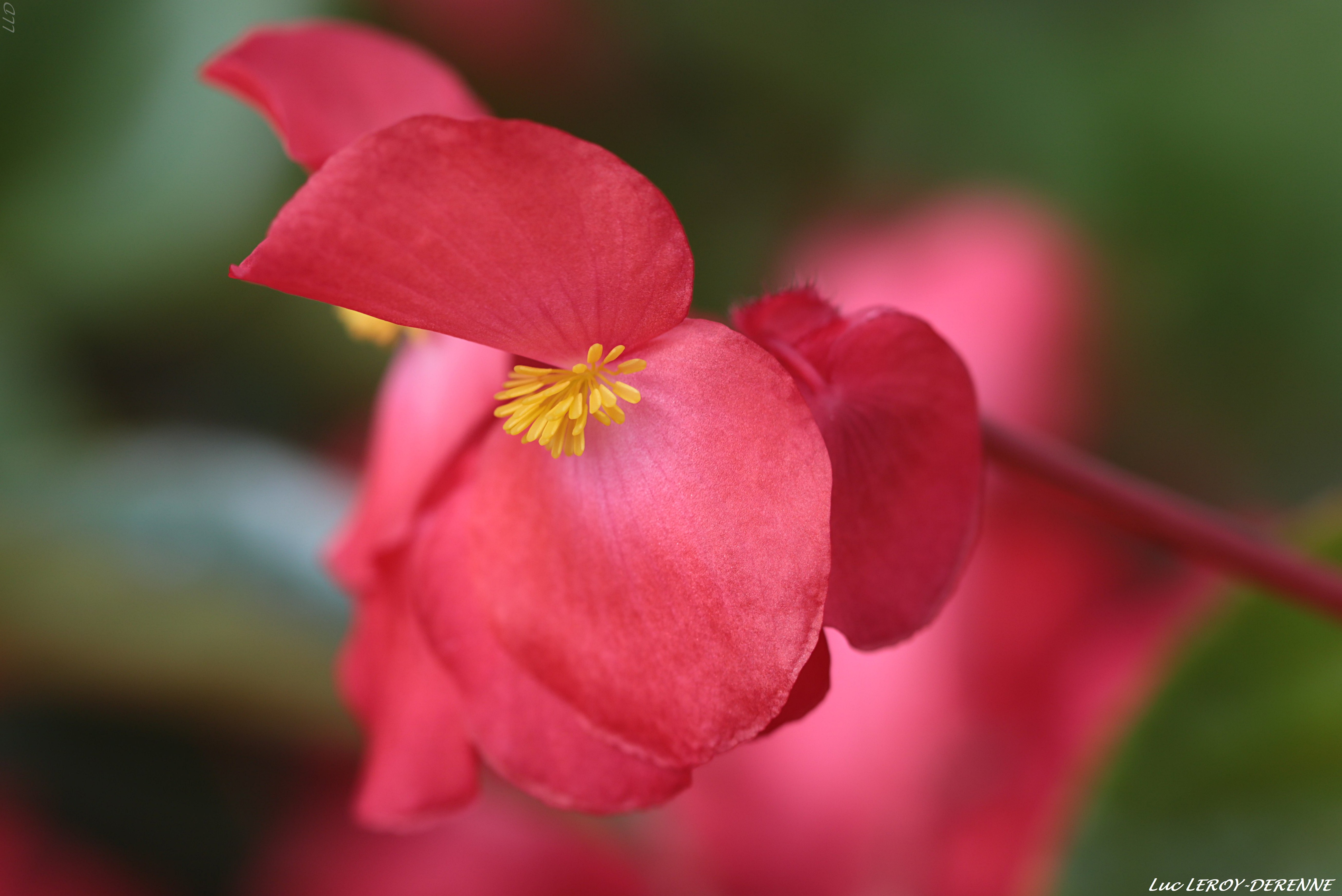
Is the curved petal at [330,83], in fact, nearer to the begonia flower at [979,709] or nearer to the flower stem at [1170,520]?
the flower stem at [1170,520]

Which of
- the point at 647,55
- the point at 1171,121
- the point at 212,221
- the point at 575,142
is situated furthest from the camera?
the point at 647,55

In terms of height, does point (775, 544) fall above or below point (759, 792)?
above

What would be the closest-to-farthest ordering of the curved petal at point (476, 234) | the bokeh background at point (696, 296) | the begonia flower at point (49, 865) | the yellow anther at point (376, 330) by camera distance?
the curved petal at point (476, 234) → the yellow anther at point (376, 330) → the bokeh background at point (696, 296) → the begonia flower at point (49, 865)

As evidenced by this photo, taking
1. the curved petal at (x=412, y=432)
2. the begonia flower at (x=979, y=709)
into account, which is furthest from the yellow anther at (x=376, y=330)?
the begonia flower at (x=979, y=709)

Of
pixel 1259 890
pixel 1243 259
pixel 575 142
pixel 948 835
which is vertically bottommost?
pixel 948 835

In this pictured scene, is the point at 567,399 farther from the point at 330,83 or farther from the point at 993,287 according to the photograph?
the point at 993,287

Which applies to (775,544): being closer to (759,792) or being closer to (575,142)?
(575,142)

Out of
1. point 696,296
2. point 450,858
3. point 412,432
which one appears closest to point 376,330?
point 412,432

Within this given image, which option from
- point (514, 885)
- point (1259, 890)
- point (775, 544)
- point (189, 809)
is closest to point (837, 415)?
point (775, 544)
